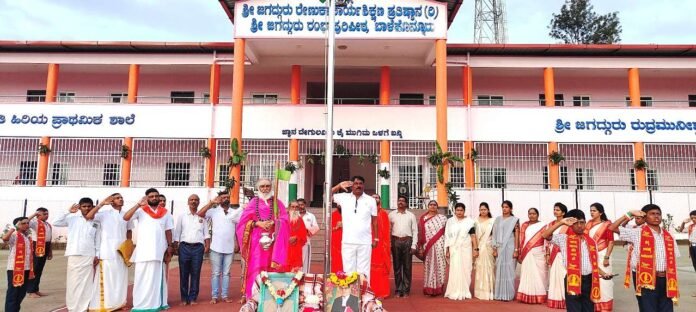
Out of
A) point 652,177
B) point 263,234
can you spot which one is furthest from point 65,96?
point 652,177

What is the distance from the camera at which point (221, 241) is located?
7.04m

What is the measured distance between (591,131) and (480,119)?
3.80 meters

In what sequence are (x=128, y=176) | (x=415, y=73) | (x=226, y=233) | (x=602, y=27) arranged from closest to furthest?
(x=226, y=233) < (x=128, y=176) < (x=415, y=73) < (x=602, y=27)

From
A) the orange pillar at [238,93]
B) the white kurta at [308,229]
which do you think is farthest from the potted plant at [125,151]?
the white kurta at [308,229]

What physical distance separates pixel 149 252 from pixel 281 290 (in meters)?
2.06

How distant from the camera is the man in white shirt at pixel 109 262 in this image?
6.12 metres

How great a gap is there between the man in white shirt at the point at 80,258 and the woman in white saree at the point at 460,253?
4.90 meters

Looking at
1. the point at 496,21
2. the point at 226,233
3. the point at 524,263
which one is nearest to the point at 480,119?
the point at 524,263

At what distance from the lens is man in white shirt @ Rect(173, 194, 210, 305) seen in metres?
6.84

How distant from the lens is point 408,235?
25.0 ft

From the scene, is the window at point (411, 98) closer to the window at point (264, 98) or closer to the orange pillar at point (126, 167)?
the window at point (264, 98)

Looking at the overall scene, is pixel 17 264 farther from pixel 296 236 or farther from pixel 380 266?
pixel 380 266

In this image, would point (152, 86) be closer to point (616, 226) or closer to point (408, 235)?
point (408, 235)

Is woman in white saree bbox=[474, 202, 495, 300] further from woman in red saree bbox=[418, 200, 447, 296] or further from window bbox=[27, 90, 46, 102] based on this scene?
window bbox=[27, 90, 46, 102]
